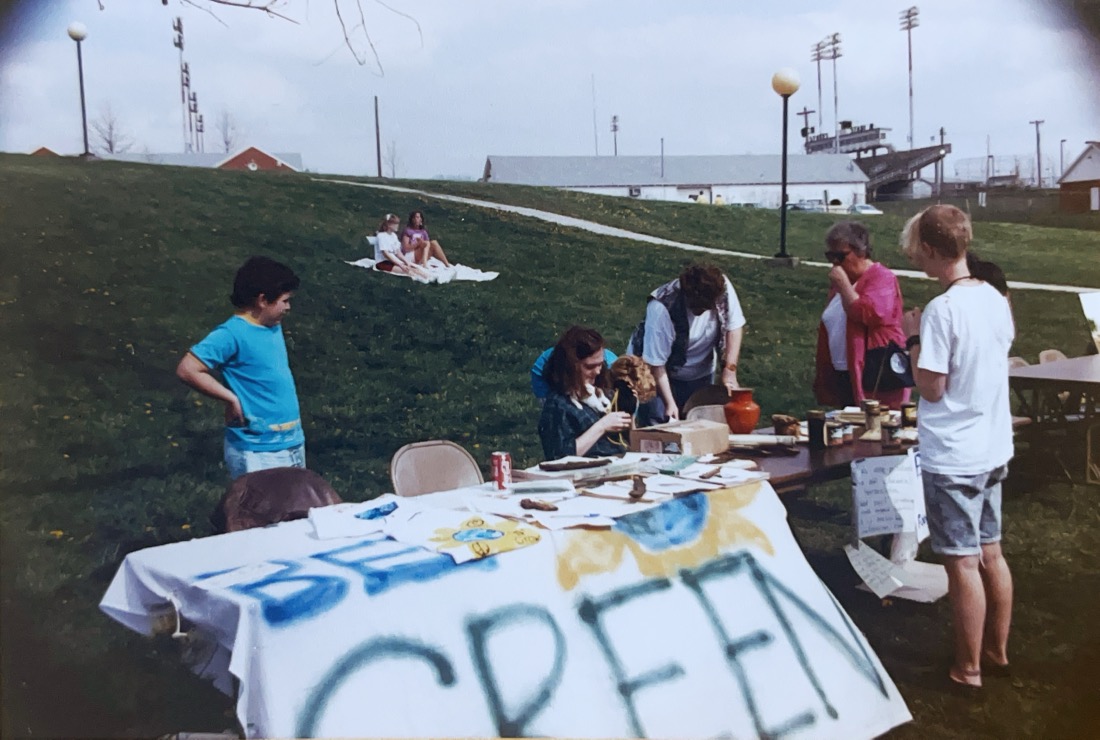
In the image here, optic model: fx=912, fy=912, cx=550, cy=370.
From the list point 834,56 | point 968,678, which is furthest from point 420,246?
point 968,678

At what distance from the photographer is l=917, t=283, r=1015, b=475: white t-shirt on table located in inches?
110

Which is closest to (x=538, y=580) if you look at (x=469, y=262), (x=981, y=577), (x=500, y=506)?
(x=500, y=506)

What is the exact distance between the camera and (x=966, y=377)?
111 inches

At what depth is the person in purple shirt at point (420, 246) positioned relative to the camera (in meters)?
4.45

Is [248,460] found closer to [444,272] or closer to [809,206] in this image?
[444,272]

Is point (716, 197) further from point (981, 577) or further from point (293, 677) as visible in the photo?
point (293, 677)

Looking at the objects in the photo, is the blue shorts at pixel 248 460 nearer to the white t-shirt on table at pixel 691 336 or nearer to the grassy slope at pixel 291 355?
the grassy slope at pixel 291 355

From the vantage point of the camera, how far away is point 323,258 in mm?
4043

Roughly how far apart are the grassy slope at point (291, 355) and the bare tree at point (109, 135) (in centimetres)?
11

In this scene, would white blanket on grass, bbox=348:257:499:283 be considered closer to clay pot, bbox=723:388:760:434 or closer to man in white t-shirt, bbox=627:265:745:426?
man in white t-shirt, bbox=627:265:745:426

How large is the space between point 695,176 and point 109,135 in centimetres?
319

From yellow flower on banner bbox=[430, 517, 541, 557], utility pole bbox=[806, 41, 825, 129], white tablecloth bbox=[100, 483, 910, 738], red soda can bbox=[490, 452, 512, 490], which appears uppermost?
utility pole bbox=[806, 41, 825, 129]

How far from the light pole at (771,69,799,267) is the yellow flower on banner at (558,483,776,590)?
2.22 meters

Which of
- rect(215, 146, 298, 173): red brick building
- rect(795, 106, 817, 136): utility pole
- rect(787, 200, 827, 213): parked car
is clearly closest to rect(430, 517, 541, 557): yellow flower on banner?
rect(215, 146, 298, 173): red brick building
